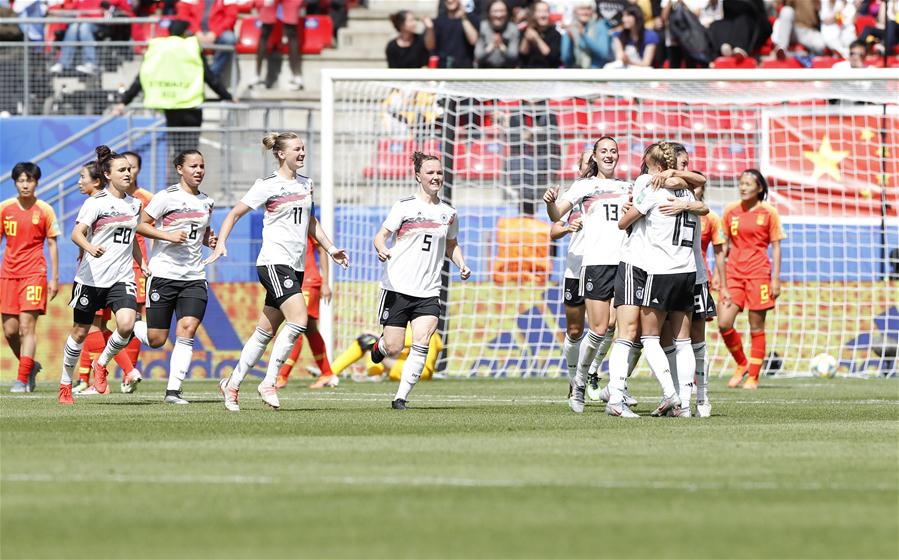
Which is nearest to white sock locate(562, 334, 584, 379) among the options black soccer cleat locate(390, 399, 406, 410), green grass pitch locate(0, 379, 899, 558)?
green grass pitch locate(0, 379, 899, 558)

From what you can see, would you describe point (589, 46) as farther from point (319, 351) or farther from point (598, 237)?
point (598, 237)

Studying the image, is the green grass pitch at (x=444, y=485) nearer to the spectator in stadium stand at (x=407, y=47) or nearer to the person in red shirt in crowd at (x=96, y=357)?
the person in red shirt in crowd at (x=96, y=357)

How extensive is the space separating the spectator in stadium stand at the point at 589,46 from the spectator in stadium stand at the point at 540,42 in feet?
0.95

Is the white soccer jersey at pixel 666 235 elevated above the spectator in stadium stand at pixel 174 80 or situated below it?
below

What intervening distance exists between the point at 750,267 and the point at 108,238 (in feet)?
23.5

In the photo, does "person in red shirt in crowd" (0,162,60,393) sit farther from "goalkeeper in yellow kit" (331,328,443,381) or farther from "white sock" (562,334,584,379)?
"white sock" (562,334,584,379)

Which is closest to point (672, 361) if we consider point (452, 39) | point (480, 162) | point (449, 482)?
point (449, 482)

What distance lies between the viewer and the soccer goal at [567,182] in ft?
65.2

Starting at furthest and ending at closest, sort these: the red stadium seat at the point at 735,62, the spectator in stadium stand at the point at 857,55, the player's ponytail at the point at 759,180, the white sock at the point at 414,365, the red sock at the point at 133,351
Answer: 1. the red stadium seat at the point at 735,62
2. the spectator in stadium stand at the point at 857,55
3. the player's ponytail at the point at 759,180
4. the red sock at the point at 133,351
5. the white sock at the point at 414,365

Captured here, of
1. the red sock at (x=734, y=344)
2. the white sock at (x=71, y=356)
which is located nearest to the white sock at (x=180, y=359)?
the white sock at (x=71, y=356)

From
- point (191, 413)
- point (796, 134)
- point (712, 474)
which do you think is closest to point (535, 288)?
point (796, 134)

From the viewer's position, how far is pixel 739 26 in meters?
24.5

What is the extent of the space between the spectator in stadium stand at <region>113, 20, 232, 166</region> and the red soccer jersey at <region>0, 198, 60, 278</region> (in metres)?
6.30

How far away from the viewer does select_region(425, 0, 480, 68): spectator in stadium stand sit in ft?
79.9
